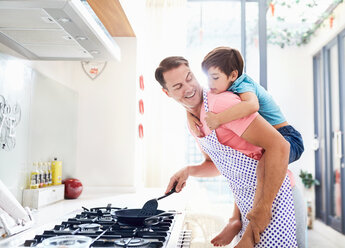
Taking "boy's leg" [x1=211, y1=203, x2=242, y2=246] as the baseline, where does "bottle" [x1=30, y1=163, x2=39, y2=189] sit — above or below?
above

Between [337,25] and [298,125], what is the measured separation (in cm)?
167

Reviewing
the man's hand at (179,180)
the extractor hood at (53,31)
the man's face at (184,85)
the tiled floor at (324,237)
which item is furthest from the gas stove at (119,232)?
the tiled floor at (324,237)

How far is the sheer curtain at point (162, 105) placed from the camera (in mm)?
3945

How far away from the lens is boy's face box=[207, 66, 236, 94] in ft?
4.28

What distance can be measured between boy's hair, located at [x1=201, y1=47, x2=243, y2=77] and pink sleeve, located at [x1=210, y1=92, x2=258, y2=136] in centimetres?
12

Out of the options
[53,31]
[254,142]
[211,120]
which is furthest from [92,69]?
[254,142]

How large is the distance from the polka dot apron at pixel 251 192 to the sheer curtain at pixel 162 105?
8.65ft

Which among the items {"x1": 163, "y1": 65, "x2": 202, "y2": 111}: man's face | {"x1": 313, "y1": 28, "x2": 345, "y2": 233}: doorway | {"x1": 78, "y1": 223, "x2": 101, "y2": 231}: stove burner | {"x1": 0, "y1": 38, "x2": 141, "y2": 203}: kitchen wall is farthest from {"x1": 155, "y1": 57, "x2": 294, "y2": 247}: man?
{"x1": 313, "y1": 28, "x2": 345, "y2": 233}: doorway

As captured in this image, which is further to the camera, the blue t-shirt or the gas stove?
the blue t-shirt

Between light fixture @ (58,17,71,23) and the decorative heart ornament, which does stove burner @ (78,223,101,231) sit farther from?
the decorative heart ornament

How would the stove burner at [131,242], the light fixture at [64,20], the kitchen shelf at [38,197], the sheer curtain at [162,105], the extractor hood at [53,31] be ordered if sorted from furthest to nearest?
the sheer curtain at [162,105]
the kitchen shelf at [38,197]
the light fixture at [64,20]
the extractor hood at [53,31]
the stove burner at [131,242]

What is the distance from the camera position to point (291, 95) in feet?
18.3

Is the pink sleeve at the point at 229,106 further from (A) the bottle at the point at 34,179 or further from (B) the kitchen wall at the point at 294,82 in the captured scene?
(B) the kitchen wall at the point at 294,82

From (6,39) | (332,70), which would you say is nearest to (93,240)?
(6,39)
